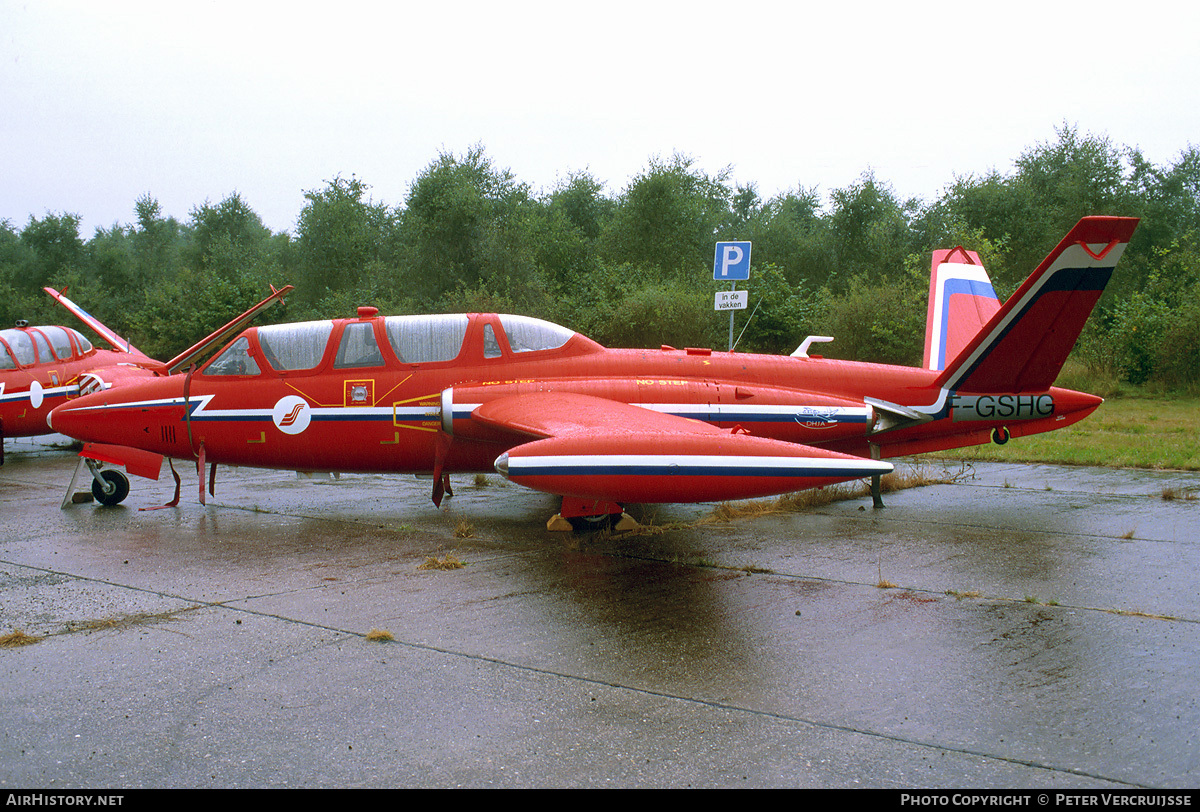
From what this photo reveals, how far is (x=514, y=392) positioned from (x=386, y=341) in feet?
5.16

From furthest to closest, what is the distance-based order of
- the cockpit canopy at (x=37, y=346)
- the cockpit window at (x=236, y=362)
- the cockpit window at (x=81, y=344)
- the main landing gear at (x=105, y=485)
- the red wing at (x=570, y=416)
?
the cockpit window at (x=81, y=344)
the cockpit canopy at (x=37, y=346)
the main landing gear at (x=105, y=485)
the cockpit window at (x=236, y=362)
the red wing at (x=570, y=416)

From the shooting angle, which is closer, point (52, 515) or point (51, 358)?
point (52, 515)

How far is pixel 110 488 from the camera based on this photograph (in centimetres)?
984

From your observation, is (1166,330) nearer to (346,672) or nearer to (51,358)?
(346,672)

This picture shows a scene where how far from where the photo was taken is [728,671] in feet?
14.8

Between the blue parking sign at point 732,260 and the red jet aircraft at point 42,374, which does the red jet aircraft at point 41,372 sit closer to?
the red jet aircraft at point 42,374

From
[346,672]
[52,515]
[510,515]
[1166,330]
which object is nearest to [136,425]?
[52,515]

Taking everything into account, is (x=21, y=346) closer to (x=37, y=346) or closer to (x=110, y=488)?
(x=37, y=346)

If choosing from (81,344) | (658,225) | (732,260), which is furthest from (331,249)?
(732,260)

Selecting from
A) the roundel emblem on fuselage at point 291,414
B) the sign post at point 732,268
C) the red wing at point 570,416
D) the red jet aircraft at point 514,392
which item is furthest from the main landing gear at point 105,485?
the sign post at point 732,268

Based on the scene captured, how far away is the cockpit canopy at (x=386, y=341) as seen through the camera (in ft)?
29.7

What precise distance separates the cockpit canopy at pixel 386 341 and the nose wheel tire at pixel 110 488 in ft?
6.18

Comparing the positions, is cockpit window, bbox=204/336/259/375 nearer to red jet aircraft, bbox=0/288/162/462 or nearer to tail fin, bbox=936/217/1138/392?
red jet aircraft, bbox=0/288/162/462

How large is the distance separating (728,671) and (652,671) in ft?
1.30
